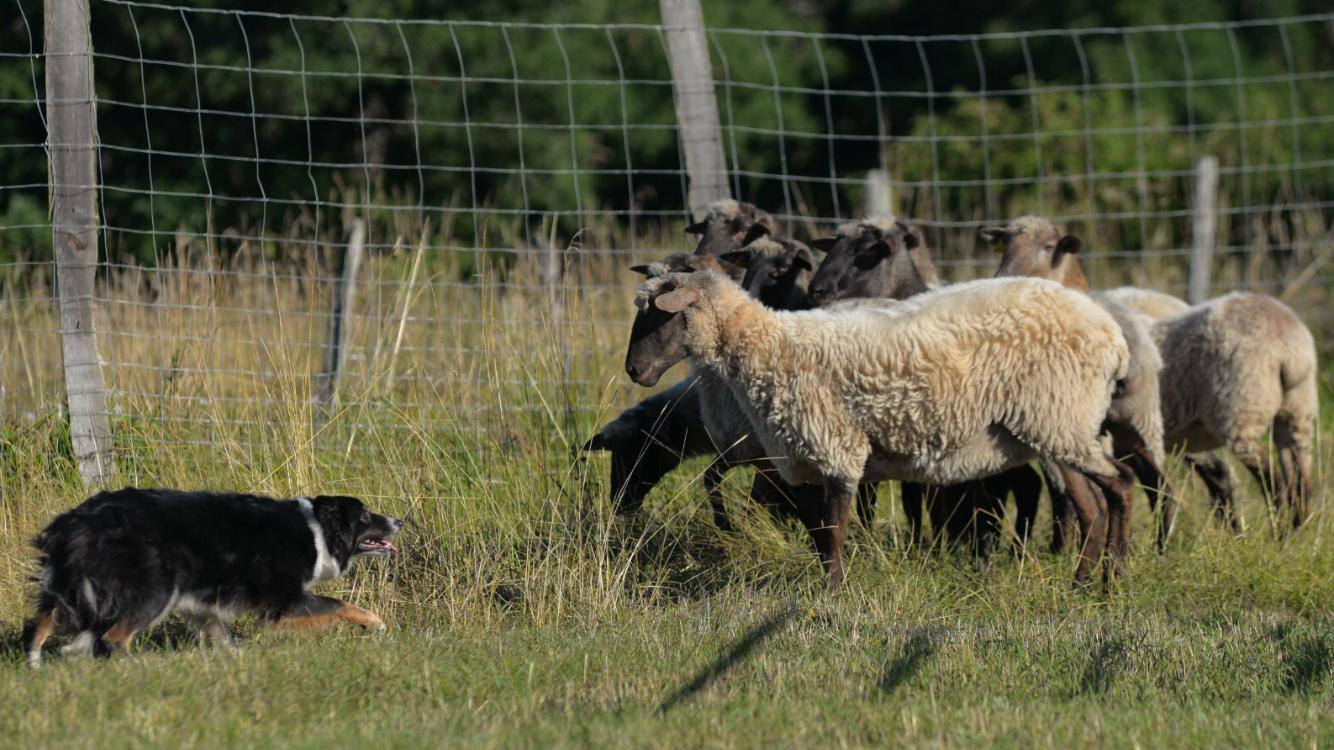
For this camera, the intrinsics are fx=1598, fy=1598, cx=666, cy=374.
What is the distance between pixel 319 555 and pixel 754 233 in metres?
3.43

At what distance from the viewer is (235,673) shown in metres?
5.29

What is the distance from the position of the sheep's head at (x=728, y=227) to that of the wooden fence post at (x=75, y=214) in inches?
124

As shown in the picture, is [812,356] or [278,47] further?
[278,47]

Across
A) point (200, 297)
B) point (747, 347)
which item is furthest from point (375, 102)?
point (747, 347)

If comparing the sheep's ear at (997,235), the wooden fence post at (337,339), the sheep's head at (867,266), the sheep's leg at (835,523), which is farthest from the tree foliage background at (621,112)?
the sheep's leg at (835,523)

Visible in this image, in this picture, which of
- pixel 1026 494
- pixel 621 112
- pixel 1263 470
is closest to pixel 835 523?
pixel 1026 494

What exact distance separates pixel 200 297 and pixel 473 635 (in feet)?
9.57

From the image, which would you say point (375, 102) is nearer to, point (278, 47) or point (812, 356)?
point (278, 47)

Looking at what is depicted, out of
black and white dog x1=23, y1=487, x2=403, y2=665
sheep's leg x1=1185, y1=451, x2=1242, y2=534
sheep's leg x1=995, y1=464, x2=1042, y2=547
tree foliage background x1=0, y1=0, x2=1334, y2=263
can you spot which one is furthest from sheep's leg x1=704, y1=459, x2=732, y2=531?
tree foliage background x1=0, y1=0, x2=1334, y2=263

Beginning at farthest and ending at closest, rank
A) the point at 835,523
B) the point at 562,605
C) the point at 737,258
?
the point at 737,258
the point at 835,523
the point at 562,605

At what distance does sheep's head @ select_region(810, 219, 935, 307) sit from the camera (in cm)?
834

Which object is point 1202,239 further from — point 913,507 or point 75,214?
point 75,214

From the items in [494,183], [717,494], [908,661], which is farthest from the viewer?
[494,183]

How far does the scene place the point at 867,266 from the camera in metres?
8.38
